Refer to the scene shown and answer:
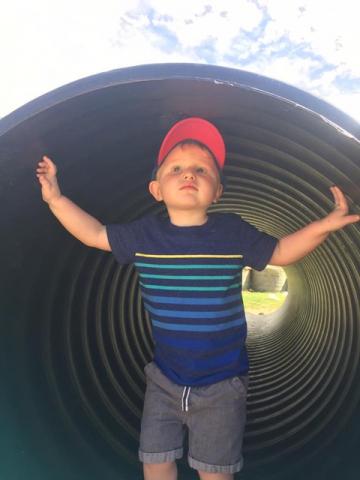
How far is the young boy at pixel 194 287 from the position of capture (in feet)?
8.05

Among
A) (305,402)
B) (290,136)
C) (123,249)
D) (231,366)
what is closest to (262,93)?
(290,136)

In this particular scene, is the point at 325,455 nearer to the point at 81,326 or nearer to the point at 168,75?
the point at 81,326

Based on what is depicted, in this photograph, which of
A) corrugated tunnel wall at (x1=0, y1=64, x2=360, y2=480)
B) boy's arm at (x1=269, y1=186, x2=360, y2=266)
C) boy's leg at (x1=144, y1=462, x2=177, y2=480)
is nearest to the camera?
corrugated tunnel wall at (x1=0, y1=64, x2=360, y2=480)

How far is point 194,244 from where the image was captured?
2.52 metres

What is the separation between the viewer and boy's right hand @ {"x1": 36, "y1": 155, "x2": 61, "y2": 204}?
245 cm

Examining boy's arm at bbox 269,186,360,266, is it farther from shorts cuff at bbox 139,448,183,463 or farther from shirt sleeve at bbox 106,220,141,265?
shorts cuff at bbox 139,448,183,463

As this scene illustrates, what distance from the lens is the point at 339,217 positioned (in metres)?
2.29

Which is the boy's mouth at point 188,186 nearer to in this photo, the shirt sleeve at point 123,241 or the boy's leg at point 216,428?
the shirt sleeve at point 123,241

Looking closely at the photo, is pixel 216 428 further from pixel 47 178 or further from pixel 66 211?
pixel 47 178

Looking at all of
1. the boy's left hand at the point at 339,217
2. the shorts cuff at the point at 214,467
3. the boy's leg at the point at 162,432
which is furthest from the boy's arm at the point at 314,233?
the shorts cuff at the point at 214,467

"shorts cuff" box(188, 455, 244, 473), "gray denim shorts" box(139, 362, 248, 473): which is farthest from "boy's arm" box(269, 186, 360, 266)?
"shorts cuff" box(188, 455, 244, 473)

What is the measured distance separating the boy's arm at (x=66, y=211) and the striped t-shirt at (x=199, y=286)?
68mm

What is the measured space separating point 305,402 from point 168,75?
263cm

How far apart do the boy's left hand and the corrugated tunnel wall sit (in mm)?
102
